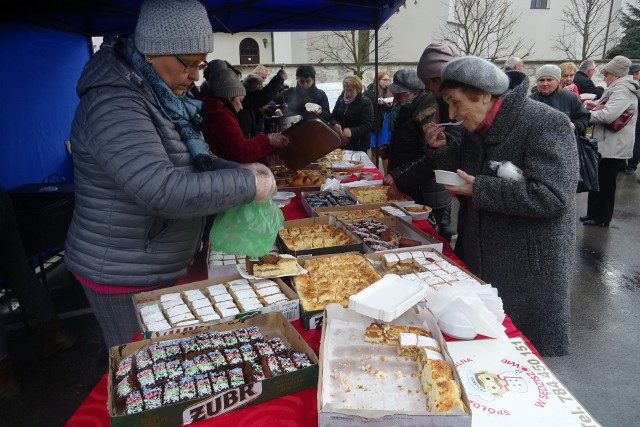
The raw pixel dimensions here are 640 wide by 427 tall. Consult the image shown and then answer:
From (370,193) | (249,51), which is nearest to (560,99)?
(370,193)

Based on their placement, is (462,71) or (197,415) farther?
(462,71)

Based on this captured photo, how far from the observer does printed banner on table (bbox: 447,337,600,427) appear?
3.68ft

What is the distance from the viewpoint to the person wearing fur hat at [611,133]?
18.2ft

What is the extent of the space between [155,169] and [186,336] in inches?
21.2

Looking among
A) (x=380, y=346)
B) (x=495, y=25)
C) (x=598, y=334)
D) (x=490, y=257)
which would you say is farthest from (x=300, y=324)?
(x=495, y=25)

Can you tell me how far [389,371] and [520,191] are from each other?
1.00 m

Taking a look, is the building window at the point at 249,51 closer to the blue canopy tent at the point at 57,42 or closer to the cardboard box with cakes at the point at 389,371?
the blue canopy tent at the point at 57,42

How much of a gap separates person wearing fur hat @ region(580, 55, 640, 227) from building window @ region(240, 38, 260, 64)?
23.6 metres

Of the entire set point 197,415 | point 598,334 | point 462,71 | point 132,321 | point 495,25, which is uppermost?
point 495,25

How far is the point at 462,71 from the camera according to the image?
1.84 meters

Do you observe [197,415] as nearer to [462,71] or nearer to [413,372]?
[413,372]

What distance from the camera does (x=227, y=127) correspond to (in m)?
3.31

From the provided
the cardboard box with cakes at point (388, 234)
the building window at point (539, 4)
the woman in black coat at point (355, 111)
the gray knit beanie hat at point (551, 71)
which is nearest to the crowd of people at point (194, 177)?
the cardboard box with cakes at point (388, 234)

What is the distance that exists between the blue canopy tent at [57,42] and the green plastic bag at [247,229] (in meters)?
3.12
